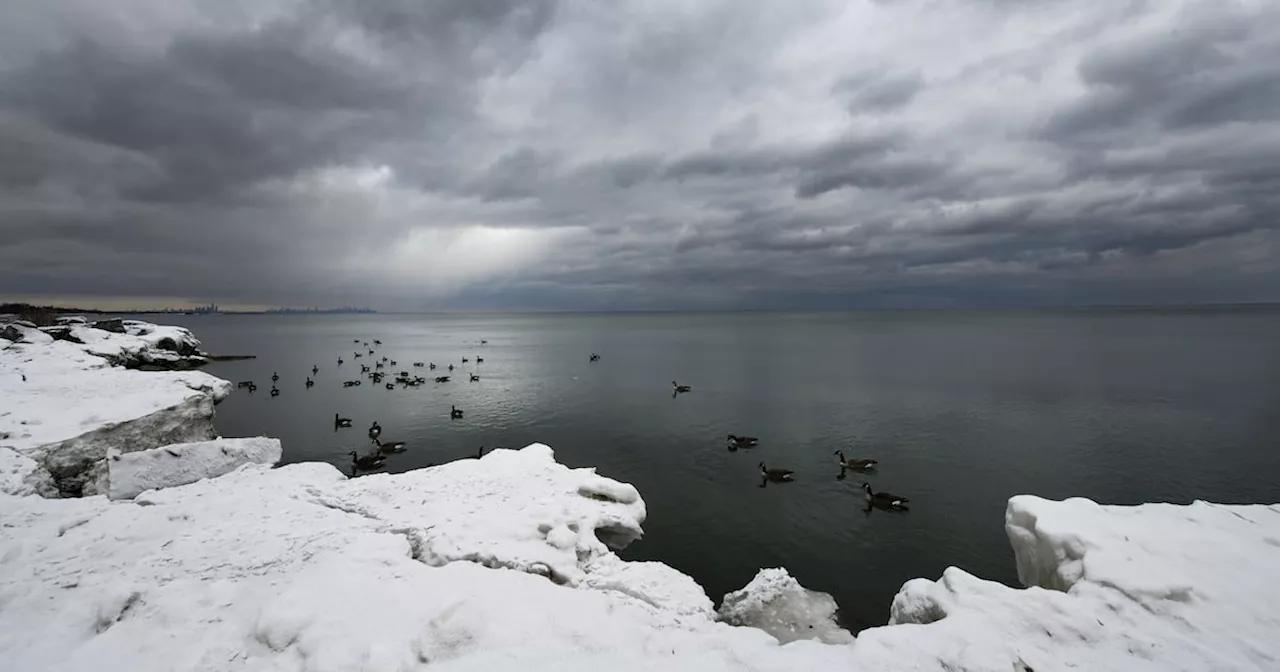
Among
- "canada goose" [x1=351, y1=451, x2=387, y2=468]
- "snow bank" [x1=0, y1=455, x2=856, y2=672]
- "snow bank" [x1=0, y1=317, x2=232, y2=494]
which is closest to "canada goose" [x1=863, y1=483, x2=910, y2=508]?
"snow bank" [x1=0, y1=455, x2=856, y2=672]

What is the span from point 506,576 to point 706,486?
1396 centimetres

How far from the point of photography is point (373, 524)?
1173cm

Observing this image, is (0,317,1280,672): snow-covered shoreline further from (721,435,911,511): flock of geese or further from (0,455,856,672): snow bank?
(721,435,911,511): flock of geese

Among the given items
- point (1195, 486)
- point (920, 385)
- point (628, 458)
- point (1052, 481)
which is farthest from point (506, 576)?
point (920, 385)

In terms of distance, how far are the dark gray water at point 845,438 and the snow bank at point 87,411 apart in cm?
681

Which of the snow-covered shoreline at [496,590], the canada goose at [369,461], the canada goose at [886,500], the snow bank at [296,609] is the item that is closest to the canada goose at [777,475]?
the canada goose at [886,500]

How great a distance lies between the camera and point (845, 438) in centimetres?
3031

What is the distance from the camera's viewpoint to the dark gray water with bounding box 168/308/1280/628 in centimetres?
1678

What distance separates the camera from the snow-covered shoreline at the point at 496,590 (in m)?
7.27

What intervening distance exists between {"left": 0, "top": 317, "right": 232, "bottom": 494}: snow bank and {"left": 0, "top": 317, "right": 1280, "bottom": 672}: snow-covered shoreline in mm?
430

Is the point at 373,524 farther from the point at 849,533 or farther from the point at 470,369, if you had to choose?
the point at 470,369

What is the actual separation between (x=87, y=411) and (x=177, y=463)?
5833mm

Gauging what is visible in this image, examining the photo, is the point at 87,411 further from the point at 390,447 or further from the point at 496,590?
the point at 496,590

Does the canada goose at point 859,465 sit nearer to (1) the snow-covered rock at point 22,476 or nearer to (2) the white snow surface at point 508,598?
(2) the white snow surface at point 508,598
